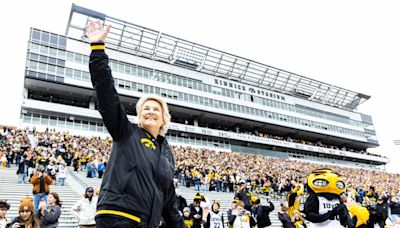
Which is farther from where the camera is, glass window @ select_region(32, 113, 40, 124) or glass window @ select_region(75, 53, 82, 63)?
glass window @ select_region(75, 53, 82, 63)

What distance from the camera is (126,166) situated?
6.14ft

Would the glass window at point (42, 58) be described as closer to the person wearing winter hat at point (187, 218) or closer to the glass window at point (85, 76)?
the glass window at point (85, 76)

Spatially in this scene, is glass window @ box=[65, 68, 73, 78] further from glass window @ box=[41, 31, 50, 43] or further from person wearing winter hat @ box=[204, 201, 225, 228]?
person wearing winter hat @ box=[204, 201, 225, 228]

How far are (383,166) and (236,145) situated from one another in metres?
38.4

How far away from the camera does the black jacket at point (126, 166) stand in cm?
180

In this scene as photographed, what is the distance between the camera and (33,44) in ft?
121

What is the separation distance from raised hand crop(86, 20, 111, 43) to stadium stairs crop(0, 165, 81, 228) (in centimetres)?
805

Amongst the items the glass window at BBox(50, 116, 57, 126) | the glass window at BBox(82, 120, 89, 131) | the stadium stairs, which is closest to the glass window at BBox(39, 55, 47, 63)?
the glass window at BBox(50, 116, 57, 126)

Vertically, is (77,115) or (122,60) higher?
(122,60)

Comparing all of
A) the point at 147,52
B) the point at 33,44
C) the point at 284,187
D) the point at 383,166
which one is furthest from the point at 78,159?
the point at 383,166

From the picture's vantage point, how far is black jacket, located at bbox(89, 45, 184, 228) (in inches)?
70.9

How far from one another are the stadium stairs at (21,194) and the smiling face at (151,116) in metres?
7.89

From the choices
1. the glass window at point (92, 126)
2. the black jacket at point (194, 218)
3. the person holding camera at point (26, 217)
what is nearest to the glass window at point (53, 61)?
the glass window at point (92, 126)

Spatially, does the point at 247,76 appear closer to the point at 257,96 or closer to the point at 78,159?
the point at 257,96
